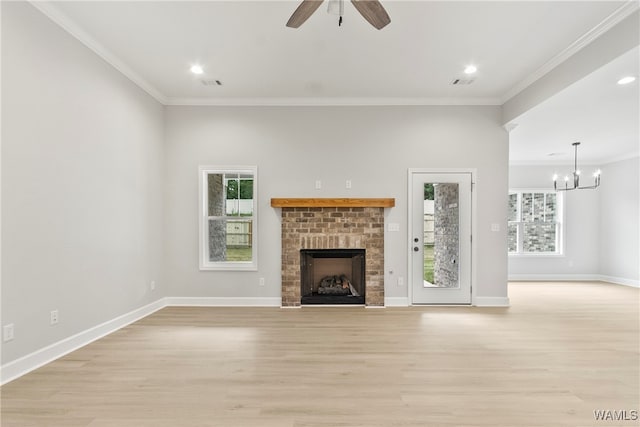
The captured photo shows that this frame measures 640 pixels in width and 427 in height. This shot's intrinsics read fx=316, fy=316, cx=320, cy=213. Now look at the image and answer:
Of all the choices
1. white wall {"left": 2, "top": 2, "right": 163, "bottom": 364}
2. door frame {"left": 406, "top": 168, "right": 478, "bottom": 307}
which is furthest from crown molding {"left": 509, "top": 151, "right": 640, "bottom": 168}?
white wall {"left": 2, "top": 2, "right": 163, "bottom": 364}

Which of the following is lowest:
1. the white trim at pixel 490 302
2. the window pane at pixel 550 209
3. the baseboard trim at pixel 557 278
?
the baseboard trim at pixel 557 278

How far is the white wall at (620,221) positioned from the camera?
6.54 metres

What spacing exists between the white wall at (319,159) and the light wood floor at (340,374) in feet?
2.79

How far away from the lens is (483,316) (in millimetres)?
4105

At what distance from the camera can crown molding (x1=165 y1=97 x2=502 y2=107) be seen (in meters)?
4.57

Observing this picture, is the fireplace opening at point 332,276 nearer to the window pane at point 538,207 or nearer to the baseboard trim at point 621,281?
the window pane at point 538,207

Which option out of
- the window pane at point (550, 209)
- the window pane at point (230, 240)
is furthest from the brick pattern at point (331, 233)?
the window pane at point (550, 209)

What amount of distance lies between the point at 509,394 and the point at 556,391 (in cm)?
37

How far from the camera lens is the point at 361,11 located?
7.18ft

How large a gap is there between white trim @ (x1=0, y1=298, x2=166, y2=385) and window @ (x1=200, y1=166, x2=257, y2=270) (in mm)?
1263

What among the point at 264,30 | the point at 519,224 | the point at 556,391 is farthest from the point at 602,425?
the point at 519,224

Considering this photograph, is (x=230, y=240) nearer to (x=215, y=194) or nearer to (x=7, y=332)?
(x=215, y=194)

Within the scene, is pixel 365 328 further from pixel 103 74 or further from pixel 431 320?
pixel 103 74

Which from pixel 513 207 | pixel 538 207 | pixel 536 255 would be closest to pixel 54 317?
pixel 513 207
